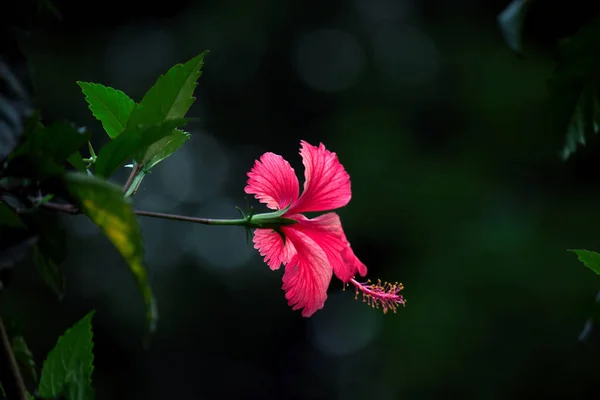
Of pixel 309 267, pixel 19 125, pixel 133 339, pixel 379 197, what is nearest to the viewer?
pixel 19 125

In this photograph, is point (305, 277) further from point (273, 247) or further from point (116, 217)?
point (116, 217)

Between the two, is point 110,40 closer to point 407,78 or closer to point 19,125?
point 407,78

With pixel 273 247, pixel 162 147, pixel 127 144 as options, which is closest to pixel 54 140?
pixel 127 144

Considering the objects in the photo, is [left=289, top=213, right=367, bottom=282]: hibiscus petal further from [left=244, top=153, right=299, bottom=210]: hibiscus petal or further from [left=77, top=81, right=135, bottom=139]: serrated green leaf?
[left=77, top=81, right=135, bottom=139]: serrated green leaf

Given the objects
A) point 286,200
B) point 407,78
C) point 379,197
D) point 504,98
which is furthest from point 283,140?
point 286,200

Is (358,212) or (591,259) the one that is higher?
(591,259)

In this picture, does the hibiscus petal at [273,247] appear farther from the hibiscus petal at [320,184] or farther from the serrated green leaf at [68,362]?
the serrated green leaf at [68,362]
